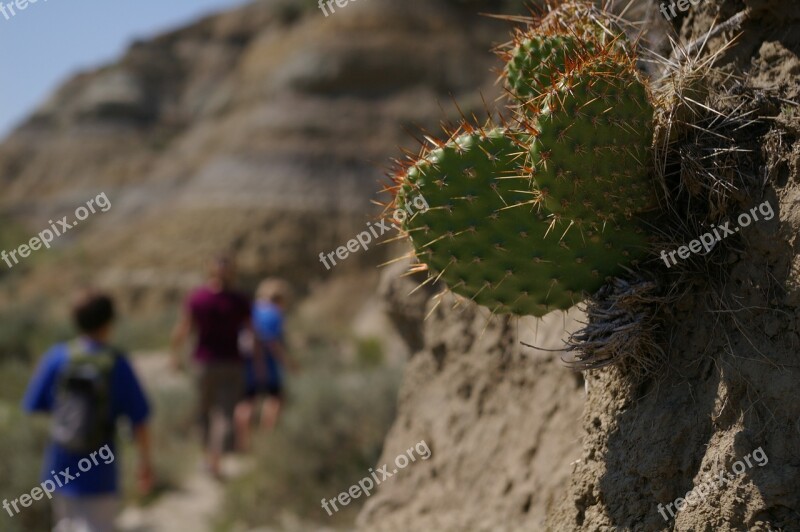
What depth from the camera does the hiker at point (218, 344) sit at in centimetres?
792

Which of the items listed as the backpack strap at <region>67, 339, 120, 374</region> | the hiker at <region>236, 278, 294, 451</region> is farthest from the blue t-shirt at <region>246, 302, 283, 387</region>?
the backpack strap at <region>67, 339, 120, 374</region>

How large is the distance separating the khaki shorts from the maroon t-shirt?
3203 mm

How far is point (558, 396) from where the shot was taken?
3.34 m

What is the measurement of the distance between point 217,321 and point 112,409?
10.2ft

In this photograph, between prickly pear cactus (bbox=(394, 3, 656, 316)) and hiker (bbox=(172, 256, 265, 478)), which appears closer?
prickly pear cactus (bbox=(394, 3, 656, 316))

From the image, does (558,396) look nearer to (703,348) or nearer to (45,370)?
A: (703,348)

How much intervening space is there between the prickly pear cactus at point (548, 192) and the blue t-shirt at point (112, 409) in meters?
2.86

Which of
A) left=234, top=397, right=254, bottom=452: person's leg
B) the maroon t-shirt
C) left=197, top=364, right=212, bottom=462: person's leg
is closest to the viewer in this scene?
the maroon t-shirt

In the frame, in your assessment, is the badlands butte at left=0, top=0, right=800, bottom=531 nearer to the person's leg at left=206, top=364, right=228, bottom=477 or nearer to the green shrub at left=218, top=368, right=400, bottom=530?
the green shrub at left=218, top=368, right=400, bottom=530

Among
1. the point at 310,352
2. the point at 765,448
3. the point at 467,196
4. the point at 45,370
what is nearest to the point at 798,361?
the point at 765,448

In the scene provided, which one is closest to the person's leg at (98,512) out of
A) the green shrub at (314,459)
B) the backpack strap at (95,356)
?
the backpack strap at (95,356)

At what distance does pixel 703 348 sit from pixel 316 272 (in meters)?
21.5

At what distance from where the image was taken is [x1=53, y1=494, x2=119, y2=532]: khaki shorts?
15.4 feet

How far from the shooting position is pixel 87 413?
463 cm
